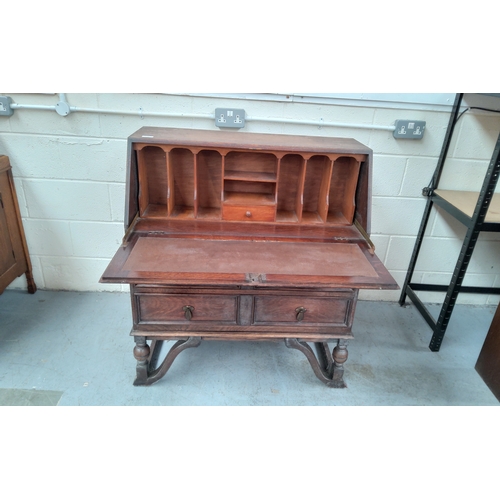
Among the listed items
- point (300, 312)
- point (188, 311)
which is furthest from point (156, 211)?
point (300, 312)

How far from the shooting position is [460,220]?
6.13ft

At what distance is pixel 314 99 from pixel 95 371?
1.72 meters

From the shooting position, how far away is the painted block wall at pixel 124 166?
196 centimetres

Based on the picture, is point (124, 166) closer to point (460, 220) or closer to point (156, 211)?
point (156, 211)

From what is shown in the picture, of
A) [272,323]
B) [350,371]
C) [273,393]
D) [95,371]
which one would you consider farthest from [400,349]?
[95,371]

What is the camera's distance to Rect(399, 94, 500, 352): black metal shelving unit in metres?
1.70

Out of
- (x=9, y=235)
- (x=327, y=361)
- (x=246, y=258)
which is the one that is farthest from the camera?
(x=9, y=235)

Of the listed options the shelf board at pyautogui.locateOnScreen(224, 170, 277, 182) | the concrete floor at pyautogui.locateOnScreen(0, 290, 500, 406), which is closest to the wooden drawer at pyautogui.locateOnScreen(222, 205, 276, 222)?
the shelf board at pyautogui.locateOnScreen(224, 170, 277, 182)

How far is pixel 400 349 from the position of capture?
6.75 ft

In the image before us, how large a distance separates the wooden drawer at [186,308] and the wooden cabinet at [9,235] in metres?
1.08

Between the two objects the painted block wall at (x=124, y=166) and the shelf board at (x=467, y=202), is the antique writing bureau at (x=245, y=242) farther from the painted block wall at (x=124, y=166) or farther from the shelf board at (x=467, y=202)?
the shelf board at (x=467, y=202)

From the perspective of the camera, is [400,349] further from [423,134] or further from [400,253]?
[423,134]

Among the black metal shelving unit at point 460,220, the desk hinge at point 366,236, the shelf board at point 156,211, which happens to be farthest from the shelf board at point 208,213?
the black metal shelving unit at point 460,220

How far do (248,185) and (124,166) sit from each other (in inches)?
29.6
